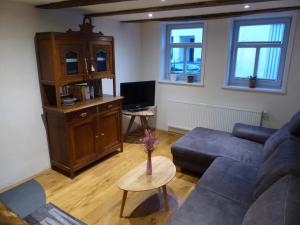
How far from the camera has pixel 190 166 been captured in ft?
9.54

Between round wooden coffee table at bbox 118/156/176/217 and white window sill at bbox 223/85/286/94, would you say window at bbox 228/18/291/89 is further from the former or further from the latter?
round wooden coffee table at bbox 118/156/176/217

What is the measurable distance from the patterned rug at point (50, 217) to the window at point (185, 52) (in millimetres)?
2942

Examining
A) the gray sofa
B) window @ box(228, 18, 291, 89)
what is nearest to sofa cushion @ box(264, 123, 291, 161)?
the gray sofa

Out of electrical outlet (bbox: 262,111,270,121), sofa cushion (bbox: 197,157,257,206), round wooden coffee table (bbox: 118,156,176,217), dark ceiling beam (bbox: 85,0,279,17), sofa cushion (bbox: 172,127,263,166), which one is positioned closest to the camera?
sofa cushion (bbox: 197,157,257,206)

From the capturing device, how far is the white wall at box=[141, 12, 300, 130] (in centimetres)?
327

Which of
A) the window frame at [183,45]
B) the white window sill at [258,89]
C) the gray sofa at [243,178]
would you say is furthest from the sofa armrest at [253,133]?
the window frame at [183,45]

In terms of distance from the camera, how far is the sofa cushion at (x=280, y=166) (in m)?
1.68

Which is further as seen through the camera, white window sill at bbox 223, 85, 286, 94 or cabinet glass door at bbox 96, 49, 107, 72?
white window sill at bbox 223, 85, 286, 94

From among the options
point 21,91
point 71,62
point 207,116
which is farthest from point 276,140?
point 21,91

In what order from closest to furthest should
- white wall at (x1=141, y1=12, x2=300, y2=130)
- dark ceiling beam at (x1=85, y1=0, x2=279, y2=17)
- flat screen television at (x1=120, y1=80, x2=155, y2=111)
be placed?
1. dark ceiling beam at (x1=85, y1=0, x2=279, y2=17)
2. white wall at (x1=141, y1=12, x2=300, y2=130)
3. flat screen television at (x1=120, y1=80, x2=155, y2=111)

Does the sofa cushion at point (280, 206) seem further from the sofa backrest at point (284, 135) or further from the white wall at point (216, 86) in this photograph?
the white wall at point (216, 86)

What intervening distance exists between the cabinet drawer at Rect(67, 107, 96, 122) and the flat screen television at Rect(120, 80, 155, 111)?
2.88 ft

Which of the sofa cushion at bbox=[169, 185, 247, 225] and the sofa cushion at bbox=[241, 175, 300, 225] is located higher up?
the sofa cushion at bbox=[241, 175, 300, 225]

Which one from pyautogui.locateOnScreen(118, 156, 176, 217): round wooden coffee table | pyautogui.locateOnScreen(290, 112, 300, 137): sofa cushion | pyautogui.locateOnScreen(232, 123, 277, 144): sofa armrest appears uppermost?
pyautogui.locateOnScreen(290, 112, 300, 137): sofa cushion
